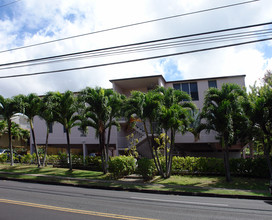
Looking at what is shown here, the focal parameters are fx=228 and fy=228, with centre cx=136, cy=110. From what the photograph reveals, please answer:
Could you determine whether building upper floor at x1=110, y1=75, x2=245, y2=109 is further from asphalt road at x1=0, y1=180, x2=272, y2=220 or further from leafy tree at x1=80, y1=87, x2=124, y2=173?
asphalt road at x1=0, y1=180, x2=272, y2=220

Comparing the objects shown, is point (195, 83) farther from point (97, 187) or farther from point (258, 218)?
point (258, 218)

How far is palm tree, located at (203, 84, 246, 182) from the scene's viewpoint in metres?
13.0

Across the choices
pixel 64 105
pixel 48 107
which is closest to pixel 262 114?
pixel 64 105

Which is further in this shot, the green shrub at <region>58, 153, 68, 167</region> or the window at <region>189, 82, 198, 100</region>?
the window at <region>189, 82, 198, 100</region>

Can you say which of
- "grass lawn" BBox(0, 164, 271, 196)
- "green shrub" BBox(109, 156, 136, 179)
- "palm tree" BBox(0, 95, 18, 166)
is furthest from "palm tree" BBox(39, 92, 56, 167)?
"green shrub" BBox(109, 156, 136, 179)

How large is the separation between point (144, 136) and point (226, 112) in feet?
29.1

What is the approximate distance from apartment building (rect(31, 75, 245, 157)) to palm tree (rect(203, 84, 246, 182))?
18.1ft

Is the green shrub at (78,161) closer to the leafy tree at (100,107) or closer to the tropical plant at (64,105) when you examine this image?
the tropical plant at (64,105)

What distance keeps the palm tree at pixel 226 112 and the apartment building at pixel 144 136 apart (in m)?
5.52

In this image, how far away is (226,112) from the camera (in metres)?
13.0

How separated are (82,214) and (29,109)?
1365cm

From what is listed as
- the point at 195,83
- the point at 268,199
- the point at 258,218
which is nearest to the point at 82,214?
the point at 258,218

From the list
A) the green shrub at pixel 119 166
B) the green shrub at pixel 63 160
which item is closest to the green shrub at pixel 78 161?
the green shrub at pixel 63 160

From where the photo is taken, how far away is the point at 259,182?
13125mm
